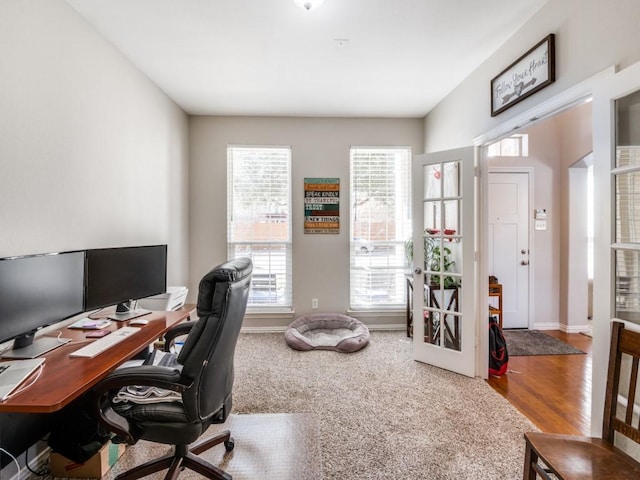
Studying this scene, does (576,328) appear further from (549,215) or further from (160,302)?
(160,302)

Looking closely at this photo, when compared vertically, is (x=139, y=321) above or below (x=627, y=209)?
below

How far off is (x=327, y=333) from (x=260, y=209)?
1793 millimetres

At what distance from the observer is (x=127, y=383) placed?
1263 mm

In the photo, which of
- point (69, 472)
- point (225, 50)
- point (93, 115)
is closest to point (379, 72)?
point (225, 50)

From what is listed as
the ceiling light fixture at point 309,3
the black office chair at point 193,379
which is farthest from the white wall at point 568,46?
the black office chair at point 193,379

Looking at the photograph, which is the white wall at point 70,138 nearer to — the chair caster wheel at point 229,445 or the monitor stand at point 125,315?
the monitor stand at point 125,315

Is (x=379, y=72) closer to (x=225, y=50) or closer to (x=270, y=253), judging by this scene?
(x=225, y=50)

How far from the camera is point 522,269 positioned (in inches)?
160

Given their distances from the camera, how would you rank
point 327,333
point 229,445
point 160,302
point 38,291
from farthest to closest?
point 327,333, point 160,302, point 229,445, point 38,291

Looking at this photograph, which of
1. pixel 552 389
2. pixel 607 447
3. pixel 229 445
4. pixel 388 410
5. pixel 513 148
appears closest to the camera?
pixel 607 447

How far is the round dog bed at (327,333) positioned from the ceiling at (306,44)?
2.61 m

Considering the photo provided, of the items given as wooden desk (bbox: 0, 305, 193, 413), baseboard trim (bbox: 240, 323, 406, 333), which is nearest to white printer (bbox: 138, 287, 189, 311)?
wooden desk (bbox: 0, 305, 193, 413)

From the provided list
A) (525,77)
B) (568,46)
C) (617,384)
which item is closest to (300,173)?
(525,77)

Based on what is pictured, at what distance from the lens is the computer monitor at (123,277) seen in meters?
1.92
